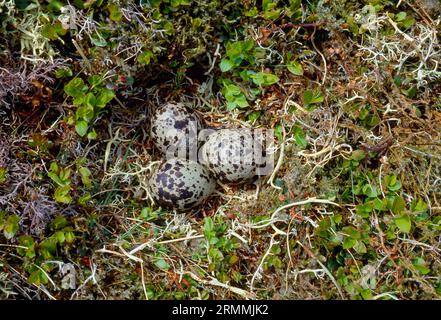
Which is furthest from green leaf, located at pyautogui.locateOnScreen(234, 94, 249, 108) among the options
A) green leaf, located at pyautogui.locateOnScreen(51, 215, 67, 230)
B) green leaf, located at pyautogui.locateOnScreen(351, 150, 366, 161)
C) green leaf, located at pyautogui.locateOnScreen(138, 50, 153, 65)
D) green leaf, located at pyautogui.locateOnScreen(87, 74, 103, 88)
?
green leaf, located at pyautogui.locateOnScreen(51, 215, 67, 230)

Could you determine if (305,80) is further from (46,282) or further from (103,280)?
(46,282)

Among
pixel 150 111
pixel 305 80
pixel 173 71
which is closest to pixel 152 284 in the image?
pixel 150 111

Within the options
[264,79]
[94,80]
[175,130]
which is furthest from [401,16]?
[94,80]

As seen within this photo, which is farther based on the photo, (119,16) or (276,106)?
(276,106)

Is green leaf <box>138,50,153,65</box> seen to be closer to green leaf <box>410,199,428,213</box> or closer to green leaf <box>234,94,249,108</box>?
green leaf <box>234,94,249,108</box>

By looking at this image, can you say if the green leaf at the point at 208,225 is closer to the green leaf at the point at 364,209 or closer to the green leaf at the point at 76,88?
the green leaf at the point at 364,209

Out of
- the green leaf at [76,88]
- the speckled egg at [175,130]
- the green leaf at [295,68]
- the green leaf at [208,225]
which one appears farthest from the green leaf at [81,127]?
the green leaf at [295,68]
